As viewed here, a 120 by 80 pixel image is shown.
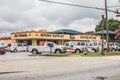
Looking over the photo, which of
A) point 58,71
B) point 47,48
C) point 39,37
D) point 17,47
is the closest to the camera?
point 58,71

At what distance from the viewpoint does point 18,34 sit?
274ft

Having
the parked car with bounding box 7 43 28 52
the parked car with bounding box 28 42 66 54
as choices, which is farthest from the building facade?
the parked car with bounding box 28 42 66 54

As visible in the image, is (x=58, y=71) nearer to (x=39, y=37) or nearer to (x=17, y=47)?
(x=17, y=47)

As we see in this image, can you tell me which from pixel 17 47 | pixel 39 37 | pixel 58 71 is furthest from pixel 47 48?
pixel 58 71

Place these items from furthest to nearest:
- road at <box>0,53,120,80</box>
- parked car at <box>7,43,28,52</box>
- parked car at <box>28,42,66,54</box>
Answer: parked car at <box>7,43,28,52</box>
parked car at <box>28,42,66,54</box>
road at <box>0,53,120,80</box>

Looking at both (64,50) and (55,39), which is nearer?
(64,50)

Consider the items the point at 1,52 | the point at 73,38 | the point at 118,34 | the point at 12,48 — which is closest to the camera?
the point at 118,34

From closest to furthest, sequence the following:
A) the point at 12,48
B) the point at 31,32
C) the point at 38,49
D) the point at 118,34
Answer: the point at 118,34, the point at 38,49, the point at 12,48, the point at 31,32

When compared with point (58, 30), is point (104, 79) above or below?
below

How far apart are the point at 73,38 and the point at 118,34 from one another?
2694 inches

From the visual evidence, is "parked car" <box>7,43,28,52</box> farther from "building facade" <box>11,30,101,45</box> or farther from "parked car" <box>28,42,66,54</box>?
"parked car" <box>28,42,66,54</box>

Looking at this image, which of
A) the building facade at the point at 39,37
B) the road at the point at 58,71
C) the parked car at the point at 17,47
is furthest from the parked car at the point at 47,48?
the road at the point at 58,71

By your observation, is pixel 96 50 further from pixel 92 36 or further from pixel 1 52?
pixel 92 36

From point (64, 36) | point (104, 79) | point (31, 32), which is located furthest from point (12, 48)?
point (104, 79)
